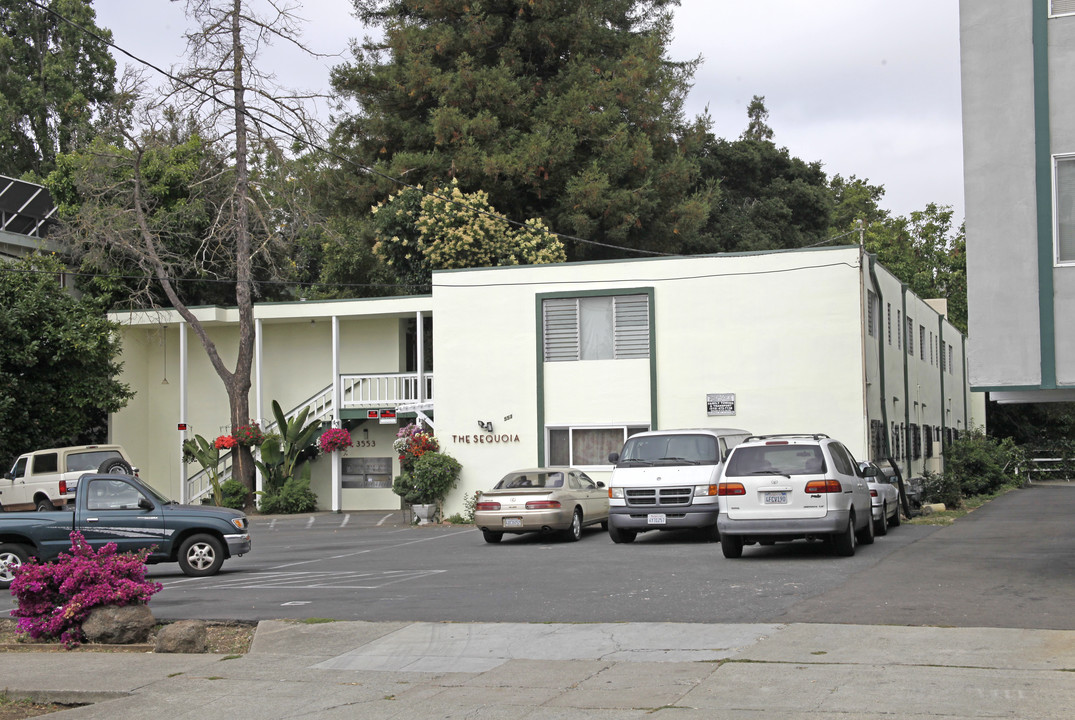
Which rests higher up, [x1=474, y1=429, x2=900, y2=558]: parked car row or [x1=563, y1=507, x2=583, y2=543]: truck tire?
[x1=474, y1=429, x2=900, y2=558]: parked car row

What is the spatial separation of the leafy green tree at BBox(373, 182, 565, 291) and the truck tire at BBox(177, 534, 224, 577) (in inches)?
759

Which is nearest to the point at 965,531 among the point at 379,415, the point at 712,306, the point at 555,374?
the point at 712,306

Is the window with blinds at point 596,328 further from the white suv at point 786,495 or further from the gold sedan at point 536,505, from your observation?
the white suv at point 786,495

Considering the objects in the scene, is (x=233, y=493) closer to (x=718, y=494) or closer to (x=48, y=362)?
(x=48, y=362)

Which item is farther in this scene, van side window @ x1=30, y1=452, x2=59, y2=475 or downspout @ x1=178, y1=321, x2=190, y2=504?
downspout @ x1=178, y1=321, x2=190, y2=504

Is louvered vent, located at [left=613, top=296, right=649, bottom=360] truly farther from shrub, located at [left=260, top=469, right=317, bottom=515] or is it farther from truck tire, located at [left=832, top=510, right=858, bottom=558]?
shrub, located at [left=260, top=469, right=317, bottom=515]

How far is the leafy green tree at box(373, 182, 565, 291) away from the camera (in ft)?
115

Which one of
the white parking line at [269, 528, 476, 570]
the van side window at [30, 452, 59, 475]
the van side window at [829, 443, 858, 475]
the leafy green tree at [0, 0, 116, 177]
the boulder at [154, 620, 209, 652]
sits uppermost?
the leafy green tree at [0, 0, 116, 177]

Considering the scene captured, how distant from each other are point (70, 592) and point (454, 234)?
24495 mm

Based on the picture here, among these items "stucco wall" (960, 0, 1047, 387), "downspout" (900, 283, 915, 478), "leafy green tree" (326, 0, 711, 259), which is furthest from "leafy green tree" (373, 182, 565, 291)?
"stucco wall" (960, 0, 1047, 387)

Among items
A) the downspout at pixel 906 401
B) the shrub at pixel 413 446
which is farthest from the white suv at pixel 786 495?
the downspout at pixel 906 401

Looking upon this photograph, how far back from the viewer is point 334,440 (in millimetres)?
31297

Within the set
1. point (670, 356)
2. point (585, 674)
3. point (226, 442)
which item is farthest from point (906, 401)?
point (585, 674)

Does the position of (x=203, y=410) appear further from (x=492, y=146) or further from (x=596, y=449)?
(x=596, y=449)
